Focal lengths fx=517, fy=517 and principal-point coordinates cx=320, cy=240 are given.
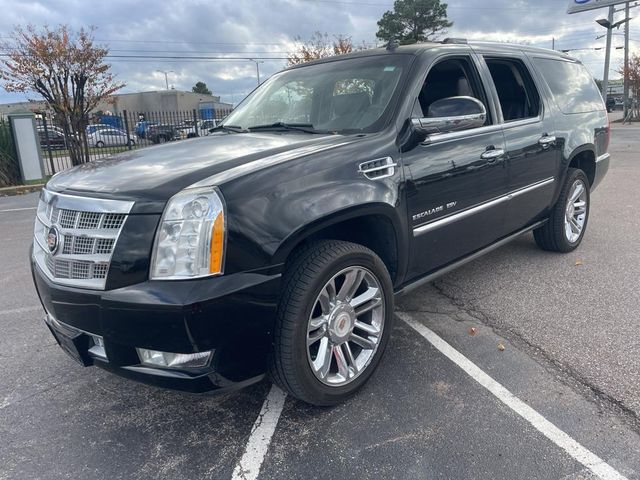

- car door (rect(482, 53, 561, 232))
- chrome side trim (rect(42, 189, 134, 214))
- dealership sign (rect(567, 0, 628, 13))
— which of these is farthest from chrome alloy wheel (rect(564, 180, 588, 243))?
dealership sign (rect(567, 0, 628, 13))

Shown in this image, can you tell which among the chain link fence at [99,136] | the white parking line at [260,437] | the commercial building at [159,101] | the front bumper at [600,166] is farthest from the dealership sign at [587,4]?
the commercial building at [159,101]

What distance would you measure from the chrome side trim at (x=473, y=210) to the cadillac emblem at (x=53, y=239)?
196cm

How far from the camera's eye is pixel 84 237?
2.37 metres

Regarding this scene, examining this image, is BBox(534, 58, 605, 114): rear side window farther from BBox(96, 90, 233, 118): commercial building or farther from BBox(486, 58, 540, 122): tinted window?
BBox(96, 90, 233, 118): commercial building

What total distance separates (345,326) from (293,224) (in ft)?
2.31

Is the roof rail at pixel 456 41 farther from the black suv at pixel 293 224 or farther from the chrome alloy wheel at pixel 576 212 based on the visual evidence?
the chrome alloy wheel at pixel 576 212

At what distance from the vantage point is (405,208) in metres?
3.06

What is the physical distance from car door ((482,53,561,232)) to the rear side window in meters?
0.32

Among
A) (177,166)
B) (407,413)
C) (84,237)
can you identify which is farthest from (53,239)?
(407,413)

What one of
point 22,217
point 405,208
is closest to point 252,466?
point 405,208

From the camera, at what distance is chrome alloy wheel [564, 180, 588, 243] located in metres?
5.16

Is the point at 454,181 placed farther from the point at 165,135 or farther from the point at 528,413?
the point at 165,135

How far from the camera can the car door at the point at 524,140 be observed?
409 centimetres

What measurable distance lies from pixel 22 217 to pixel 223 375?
26.5 ft
